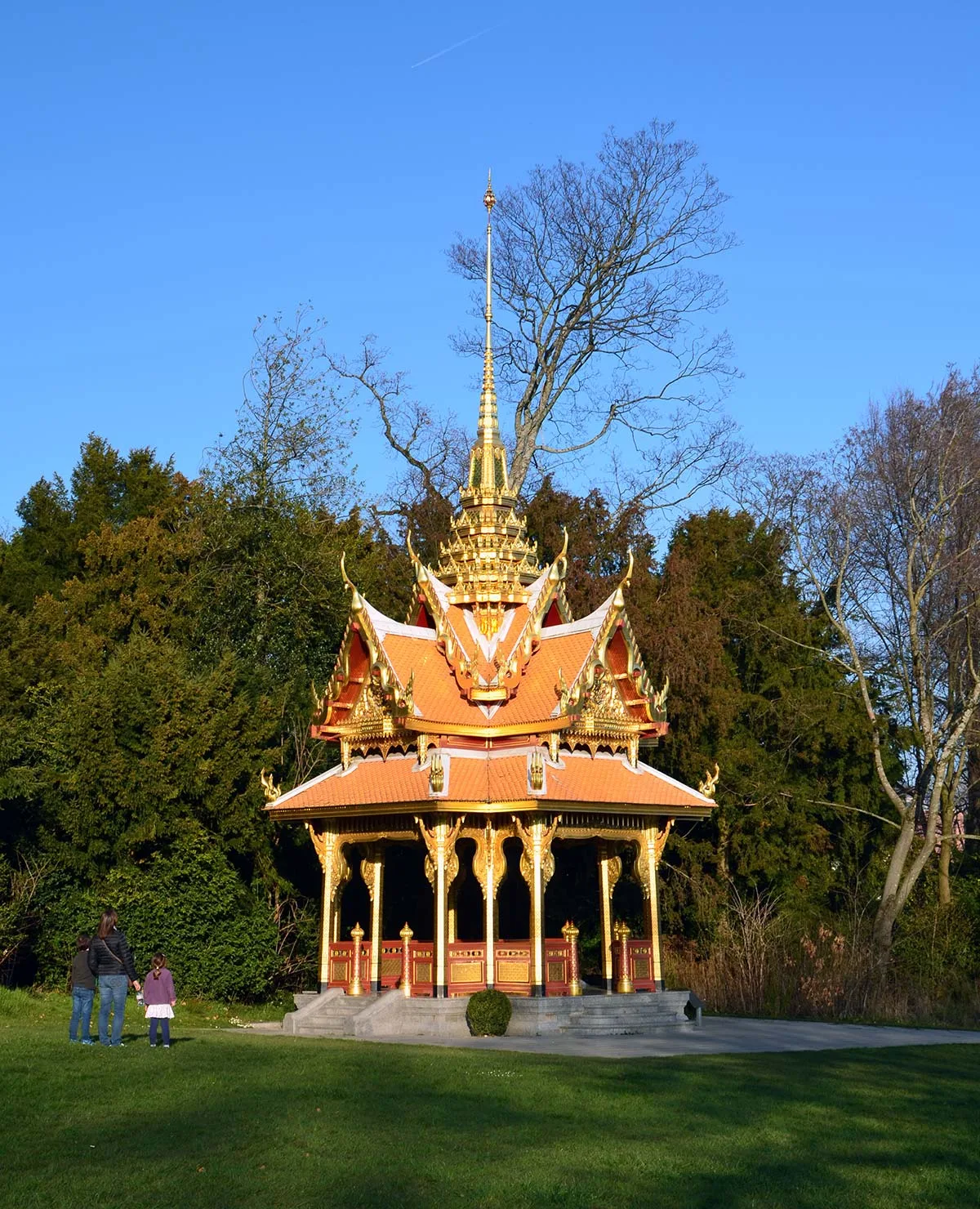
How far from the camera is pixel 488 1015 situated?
66.3 ft

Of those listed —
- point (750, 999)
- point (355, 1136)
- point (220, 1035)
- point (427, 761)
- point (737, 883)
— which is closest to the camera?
point (355, 1136)

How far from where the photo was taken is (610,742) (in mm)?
23344

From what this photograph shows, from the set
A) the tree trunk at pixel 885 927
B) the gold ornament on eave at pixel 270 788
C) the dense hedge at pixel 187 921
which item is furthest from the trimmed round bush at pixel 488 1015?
the tree trunk at pixel 885 927

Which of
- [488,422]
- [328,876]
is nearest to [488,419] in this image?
[488,422]

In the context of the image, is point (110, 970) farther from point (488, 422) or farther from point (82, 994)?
point (488, 422)

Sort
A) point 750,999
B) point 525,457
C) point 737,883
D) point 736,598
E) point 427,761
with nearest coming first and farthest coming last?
point 427,761 → point 750,999 → point 737,883 → point 736,598 → point 525,457

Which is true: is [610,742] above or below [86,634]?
below

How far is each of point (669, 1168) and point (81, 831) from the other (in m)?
17.8

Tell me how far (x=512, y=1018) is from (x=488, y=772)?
381 centimetres

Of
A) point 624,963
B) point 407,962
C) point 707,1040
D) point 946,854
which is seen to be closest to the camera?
point 707,1040

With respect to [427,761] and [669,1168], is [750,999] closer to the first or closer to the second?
[427,761]

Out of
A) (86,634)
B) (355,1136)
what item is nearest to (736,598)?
(86,634)

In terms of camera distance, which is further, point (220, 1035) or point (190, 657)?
point (190, 657)

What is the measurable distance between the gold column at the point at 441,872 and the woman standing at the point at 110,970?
540 centimetres
